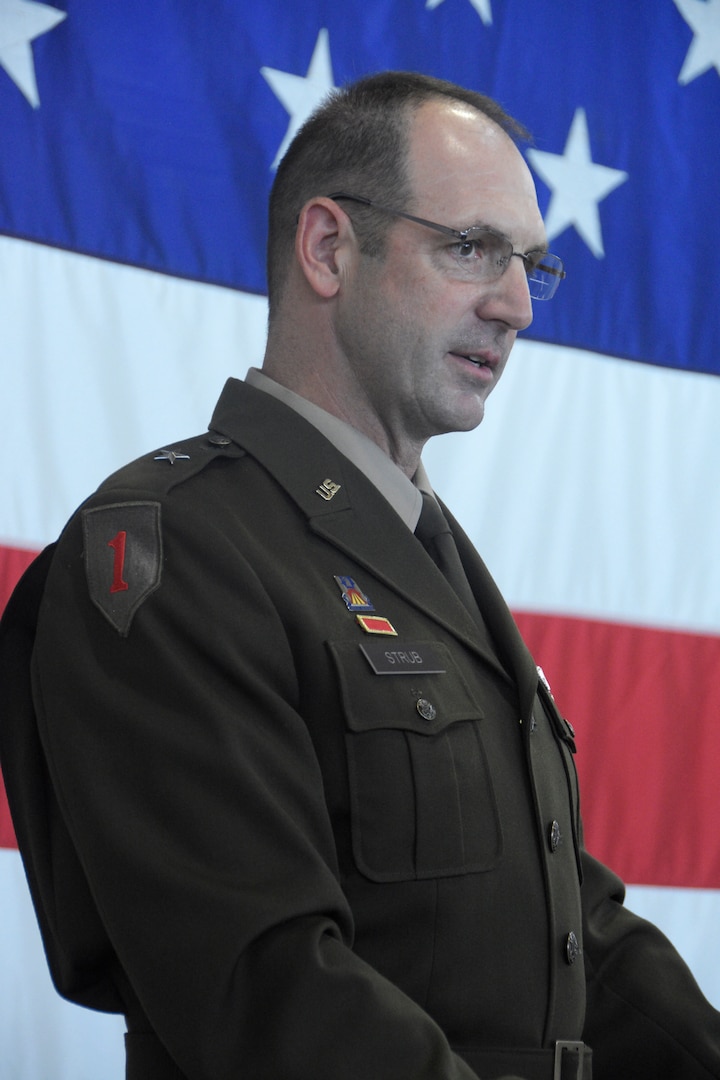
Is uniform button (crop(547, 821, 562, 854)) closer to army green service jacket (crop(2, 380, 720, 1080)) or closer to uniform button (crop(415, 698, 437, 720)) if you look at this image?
Result: army green service jacket (crop(2, 380, 720, 1080))

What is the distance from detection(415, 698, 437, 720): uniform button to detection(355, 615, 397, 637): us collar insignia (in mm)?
69

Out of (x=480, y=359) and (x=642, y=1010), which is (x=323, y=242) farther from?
(x=642, y=1010)

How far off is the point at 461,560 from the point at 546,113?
121 cm

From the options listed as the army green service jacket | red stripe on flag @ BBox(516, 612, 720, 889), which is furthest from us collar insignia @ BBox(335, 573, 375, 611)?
red stripe on flag @ BBox(516, 612, 720, 889)

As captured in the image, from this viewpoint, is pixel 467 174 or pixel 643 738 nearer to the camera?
pixel 467 174

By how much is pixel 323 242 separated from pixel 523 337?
0.94m

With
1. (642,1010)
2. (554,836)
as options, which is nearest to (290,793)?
(554,836)

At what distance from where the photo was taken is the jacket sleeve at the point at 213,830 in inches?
34.1

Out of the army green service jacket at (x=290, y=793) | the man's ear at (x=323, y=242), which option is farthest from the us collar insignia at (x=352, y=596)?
the man's ear at (x=323, y=242)

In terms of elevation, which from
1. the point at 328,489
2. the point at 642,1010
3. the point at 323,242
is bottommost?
the point at 642,1010

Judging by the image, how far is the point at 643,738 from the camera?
7.46ft

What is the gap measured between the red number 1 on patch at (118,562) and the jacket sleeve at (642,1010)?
24.7 inches

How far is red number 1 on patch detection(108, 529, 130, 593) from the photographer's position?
1.00 meters

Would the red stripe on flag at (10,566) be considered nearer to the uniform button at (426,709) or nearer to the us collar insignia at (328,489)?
the us collar insignia at (328,489)
